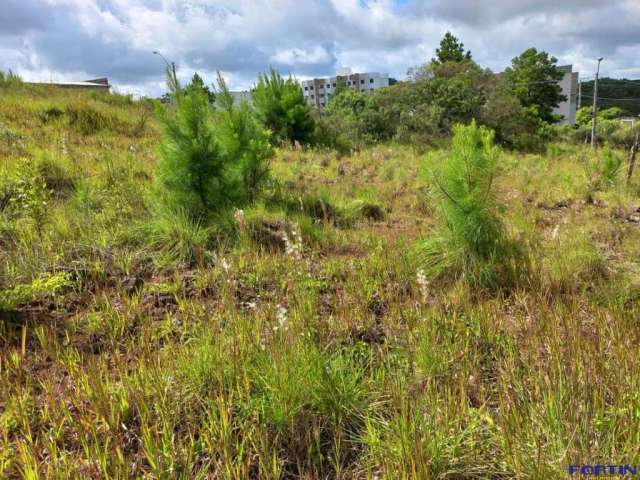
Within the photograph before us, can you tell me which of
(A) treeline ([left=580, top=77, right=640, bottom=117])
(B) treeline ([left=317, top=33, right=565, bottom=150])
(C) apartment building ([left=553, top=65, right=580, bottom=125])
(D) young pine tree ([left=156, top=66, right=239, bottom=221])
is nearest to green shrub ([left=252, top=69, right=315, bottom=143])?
(B) treeline ([left=317, top=33, right=565, bottom=150])

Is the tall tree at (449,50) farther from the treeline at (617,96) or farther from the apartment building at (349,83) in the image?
the apartment building at (349,83)

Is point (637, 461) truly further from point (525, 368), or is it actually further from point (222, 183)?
point (222, 183)

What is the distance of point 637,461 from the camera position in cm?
135

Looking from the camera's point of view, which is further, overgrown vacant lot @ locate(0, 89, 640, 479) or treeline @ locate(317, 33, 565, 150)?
treeline @ locate(317, 33, 565, 150)

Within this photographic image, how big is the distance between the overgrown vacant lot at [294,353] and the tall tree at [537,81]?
30.7m

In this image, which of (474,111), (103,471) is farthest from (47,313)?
(474,111)

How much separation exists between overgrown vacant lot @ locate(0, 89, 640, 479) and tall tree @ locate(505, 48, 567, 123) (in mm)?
30686

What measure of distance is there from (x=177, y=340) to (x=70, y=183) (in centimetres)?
409

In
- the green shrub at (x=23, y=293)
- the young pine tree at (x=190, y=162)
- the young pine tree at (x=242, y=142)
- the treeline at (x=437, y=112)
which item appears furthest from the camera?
the treeline at (x=437, y=112)

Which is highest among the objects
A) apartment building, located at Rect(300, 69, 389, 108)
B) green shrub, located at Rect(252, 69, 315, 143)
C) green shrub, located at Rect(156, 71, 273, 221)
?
apartment building, located at Rect(300, 69, 389, 108)

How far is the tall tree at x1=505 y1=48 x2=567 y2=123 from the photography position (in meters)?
30.4

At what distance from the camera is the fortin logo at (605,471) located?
130 cm

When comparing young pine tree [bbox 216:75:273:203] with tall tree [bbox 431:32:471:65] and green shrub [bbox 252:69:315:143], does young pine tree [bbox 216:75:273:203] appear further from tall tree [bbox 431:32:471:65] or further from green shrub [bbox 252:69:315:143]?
tall tree [bbox 431:32:471:65]

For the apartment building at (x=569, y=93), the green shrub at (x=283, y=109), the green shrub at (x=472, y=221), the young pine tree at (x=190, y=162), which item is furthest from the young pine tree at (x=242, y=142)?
the apartment building at (x=569, y=93)
